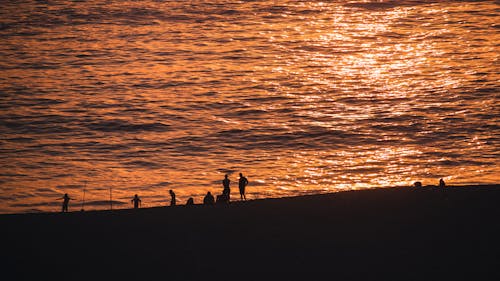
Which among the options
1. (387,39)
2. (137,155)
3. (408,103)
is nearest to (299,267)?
(137,155)

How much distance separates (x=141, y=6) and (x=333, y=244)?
277 ft

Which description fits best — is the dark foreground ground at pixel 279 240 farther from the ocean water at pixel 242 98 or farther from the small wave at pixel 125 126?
the small wave at pixel 125 126

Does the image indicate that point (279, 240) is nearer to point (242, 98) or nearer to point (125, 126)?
point (125, 126)

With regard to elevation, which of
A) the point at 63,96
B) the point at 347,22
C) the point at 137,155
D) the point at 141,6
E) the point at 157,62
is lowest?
the point at 137,155

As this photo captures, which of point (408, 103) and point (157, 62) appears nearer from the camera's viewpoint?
point (408, 103)

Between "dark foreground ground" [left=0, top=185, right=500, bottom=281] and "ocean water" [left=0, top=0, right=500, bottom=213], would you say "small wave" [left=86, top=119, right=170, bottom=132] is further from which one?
"dark foreground ground" [left=0, top=185, right=500, bottom=281]

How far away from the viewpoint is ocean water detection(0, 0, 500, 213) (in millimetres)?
53344

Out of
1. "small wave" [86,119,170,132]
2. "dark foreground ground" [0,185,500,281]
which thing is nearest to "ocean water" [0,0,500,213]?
"small wave" [86,119,170,132]

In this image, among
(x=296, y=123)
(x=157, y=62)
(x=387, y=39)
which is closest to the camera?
(x=296, y=123)

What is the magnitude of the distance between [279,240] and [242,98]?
41294mm

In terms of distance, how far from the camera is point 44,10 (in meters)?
111

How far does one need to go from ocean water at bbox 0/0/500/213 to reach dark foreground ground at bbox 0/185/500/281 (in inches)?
533

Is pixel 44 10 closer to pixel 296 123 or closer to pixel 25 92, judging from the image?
pixel 25 92

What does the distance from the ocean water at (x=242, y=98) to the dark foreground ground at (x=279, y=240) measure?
533 inches
